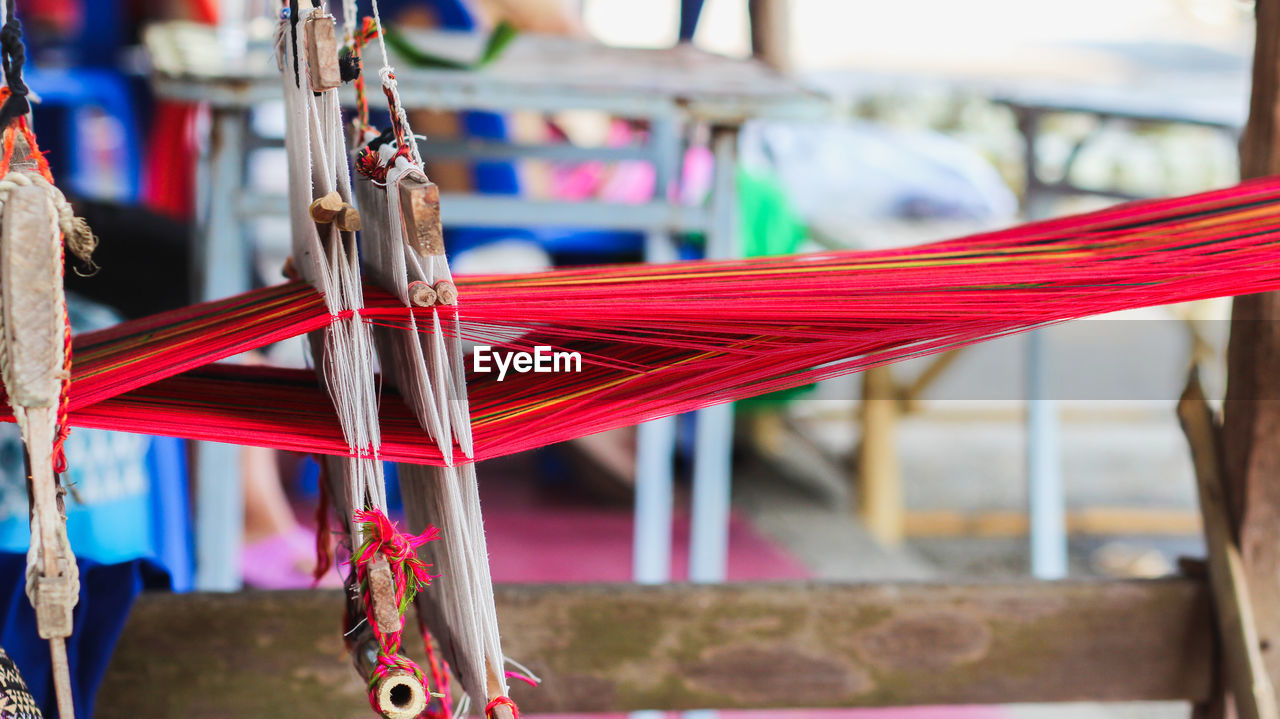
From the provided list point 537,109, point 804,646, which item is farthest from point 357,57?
point 537,109

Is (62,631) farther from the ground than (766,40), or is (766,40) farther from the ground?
(766,40)

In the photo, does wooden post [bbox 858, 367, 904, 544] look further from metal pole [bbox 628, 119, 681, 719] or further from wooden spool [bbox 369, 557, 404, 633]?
wooden spool [bbox 369, 557, 404, 633]

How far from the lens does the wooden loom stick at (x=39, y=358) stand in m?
0.53

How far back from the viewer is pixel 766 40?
3.00 m

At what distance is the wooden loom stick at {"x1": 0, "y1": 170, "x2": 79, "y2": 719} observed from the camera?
0.53 metres

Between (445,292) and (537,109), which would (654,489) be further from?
(445,292)

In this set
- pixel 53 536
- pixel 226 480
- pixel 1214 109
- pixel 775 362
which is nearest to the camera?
pixel 53 536

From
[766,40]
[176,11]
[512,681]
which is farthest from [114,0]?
[512,681]

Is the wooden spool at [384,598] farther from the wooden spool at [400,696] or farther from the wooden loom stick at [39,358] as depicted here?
the wooden loom stick at [39,358]

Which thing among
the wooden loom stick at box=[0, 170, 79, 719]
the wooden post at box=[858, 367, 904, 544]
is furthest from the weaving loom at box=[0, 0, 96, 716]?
the wooden post at box=[858, 367, 904, 544]

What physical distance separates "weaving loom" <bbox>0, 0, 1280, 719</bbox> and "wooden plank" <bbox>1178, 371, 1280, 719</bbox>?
27 centimetres

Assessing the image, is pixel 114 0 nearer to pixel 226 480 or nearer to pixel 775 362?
pixel 226 480

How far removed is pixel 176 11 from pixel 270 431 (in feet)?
9.07

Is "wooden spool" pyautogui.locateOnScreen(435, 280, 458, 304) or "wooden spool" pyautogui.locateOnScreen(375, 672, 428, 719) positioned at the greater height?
"wooden spool" pyautogui.locateOnScreen(435, 280, 458, 304)
